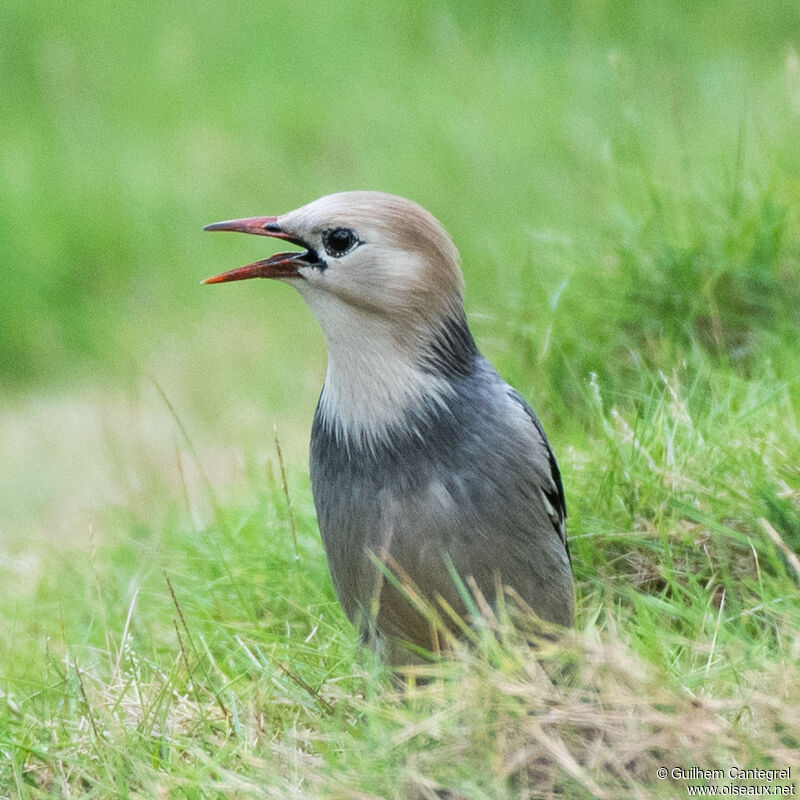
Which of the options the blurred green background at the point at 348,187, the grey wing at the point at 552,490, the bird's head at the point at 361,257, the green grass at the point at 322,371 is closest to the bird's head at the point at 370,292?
the bird's head at the point at 361,257

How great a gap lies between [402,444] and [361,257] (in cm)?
43

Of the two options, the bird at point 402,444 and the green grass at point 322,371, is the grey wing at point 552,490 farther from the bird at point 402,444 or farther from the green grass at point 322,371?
the green grass at point 322,371

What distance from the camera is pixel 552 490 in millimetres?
3514

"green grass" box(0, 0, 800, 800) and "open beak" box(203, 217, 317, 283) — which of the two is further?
"open beak" box(203, 217, 317, 283)

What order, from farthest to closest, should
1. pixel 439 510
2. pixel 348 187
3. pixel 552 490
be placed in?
1. pixel 348 187
2. pixel 552 490
3. pixel 439 510

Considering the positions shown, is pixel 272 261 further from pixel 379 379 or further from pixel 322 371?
pixel 322 371

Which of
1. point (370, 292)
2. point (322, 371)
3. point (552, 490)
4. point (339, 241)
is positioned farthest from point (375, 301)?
point (322, 371)

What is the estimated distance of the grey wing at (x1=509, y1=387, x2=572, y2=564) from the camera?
348 cm

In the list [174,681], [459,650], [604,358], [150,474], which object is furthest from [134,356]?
[459,650]

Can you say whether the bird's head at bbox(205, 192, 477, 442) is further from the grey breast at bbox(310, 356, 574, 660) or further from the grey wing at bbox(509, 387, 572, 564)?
the grey wing at bbox(509, 387, 572, 564)

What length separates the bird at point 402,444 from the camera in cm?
328

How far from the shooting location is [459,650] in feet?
9.14

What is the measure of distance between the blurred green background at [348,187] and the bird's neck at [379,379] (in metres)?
1.21

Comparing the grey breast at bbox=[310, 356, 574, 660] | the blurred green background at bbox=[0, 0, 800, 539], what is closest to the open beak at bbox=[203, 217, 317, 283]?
the grey breast at bbox=[310, 356, 574, 660]
